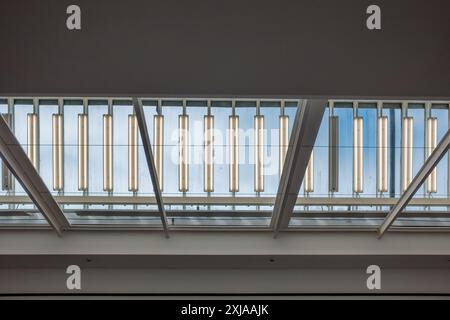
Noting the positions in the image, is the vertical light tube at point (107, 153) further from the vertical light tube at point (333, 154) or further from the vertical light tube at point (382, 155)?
the vertical light tube at point (382, 155)

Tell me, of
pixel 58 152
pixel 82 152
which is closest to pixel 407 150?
pixel 82 152

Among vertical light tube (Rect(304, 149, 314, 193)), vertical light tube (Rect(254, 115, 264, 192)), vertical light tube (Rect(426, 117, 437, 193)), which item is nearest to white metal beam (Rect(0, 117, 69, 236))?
vertical light tube (Rect(254, 115, 264, 192))

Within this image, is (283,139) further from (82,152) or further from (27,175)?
(27,175)

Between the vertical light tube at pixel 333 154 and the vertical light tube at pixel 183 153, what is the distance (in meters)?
1.20

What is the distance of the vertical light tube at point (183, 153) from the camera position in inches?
184

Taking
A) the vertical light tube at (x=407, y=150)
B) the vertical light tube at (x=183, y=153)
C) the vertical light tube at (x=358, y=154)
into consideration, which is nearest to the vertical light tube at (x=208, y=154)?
the vertical light tube at (x=183, y=153)

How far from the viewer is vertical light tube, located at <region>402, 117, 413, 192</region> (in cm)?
483

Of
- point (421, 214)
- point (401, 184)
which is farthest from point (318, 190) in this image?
point (421, 214)

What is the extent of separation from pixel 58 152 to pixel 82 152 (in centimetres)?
21

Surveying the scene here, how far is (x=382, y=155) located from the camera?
5.07m

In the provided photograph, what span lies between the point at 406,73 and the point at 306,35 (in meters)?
0.72

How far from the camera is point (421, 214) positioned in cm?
574

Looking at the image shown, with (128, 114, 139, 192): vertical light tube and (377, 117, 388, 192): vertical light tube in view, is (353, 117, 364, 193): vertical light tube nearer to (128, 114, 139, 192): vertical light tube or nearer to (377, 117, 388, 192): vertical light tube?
(377, 117, 388, 192): vertical light tube

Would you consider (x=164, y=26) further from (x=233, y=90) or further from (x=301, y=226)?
(x=301, y=226)
